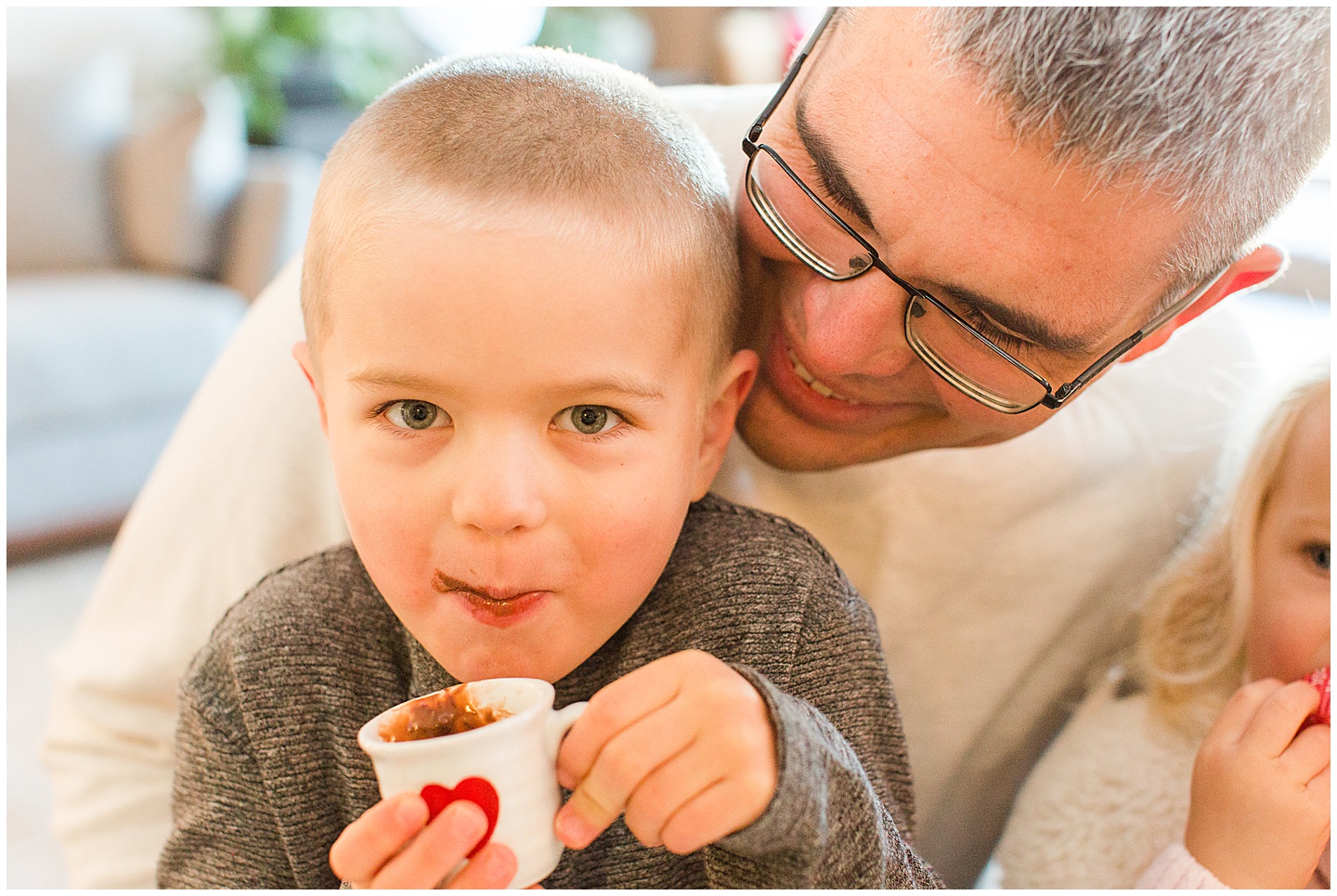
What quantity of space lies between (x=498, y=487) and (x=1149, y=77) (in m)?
0.63

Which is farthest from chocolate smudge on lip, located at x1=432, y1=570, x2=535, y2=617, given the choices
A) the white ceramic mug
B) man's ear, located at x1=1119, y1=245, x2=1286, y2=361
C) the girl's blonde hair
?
the girl's blonde hair

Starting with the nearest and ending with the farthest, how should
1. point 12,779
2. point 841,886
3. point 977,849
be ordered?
point 841,886
point 977,849
point 12,779

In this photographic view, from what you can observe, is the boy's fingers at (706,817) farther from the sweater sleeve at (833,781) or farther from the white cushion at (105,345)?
the white cushion at (105,345)

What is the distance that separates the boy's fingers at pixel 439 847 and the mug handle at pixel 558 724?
0.23 feet

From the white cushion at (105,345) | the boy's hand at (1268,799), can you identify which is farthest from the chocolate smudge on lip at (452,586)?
the white cushion at (105,345)

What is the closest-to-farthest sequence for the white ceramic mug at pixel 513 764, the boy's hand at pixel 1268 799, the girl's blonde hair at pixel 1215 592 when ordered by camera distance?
1. the white ceramic mug at pixel 513 764
2. the boy's hand at pixel 1268 799
3. the girl's blonde hair at pixel 1215 592

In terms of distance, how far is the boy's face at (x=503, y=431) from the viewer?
85cm

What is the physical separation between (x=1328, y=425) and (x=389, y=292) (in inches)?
42.9

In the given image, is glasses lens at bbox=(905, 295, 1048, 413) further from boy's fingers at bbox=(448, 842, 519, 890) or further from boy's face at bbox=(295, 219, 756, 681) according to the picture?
boy's fingers at bbox=(448, 842, 519, 890)

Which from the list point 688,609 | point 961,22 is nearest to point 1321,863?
point 688,609

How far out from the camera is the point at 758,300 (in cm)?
118

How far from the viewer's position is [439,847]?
721 millimetres

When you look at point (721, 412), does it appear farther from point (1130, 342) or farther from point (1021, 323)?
point (1130, 342)

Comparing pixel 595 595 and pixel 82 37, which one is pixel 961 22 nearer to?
pixel 595 595
